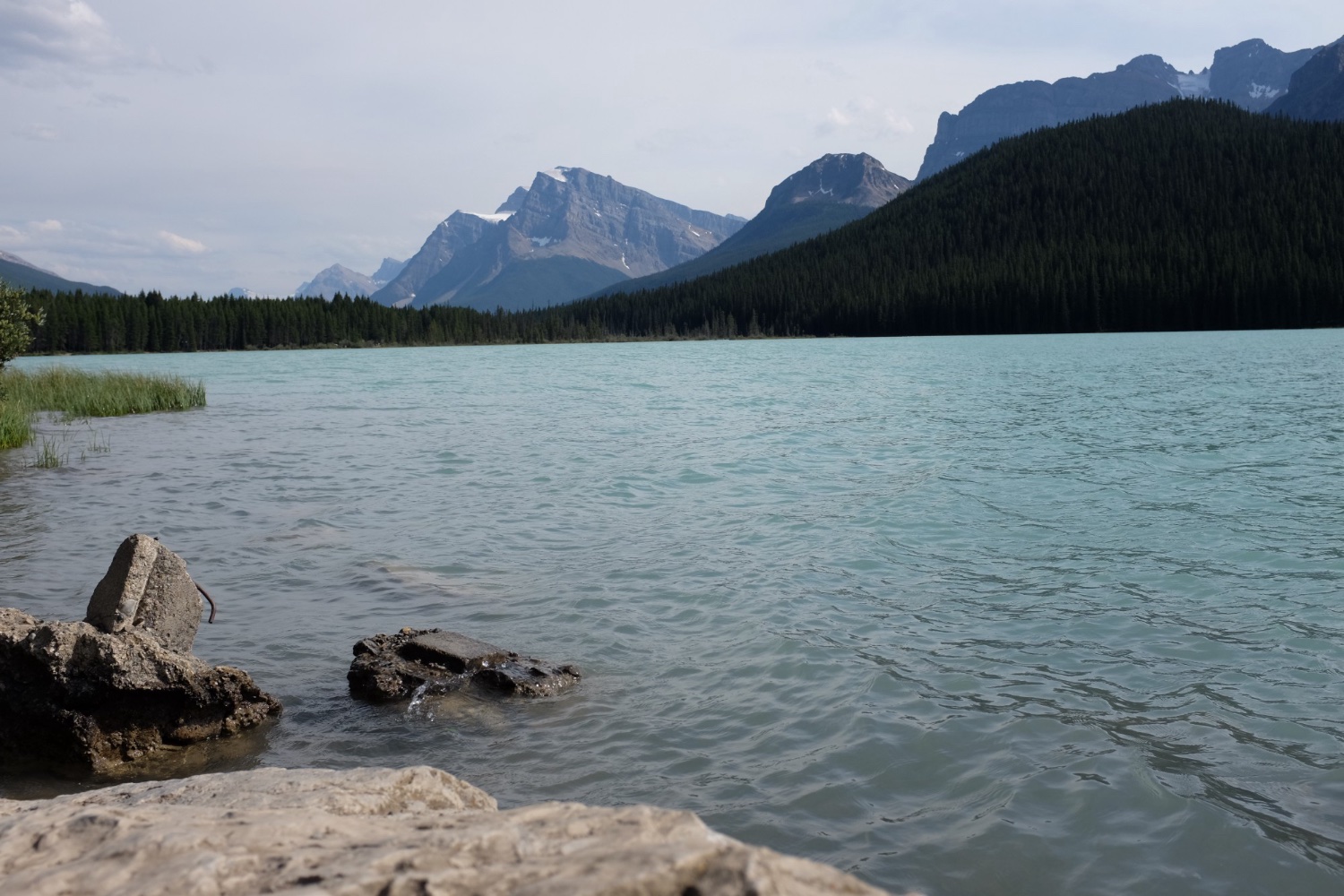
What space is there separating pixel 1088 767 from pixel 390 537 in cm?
1111

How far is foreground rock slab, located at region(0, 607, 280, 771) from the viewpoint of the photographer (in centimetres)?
711

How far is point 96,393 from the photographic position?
3531 cm

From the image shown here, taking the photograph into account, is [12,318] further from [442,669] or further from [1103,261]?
[1103,261]

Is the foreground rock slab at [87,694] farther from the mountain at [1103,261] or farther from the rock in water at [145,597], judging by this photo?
the mountain at [1103,261]

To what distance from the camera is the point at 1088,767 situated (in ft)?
22.2

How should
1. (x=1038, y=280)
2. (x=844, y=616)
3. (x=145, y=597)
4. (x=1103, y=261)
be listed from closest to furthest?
(x=145, y=597) → (x=844, y=616) → (x=1038, y=280) → (x=1103, y=261)

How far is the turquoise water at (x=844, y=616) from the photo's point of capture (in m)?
6.25

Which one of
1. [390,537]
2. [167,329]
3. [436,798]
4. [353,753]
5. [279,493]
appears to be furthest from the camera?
[167,329]

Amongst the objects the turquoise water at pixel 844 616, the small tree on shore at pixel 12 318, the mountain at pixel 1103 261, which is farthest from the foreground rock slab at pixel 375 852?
the mountain at pixel 1103 261

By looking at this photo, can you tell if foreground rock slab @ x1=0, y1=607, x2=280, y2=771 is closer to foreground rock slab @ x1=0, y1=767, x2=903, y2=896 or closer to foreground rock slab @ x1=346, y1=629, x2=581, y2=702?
foreground rock slab @ x1=346, y1=629, x2=581, y2=702

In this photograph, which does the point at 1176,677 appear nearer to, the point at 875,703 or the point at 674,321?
the point at 875,703

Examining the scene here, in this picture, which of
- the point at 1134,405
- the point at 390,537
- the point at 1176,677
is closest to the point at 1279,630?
the point at 1176,677

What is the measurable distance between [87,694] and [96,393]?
3274 cm

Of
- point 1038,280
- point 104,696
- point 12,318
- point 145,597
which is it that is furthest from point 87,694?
point 1038,280
